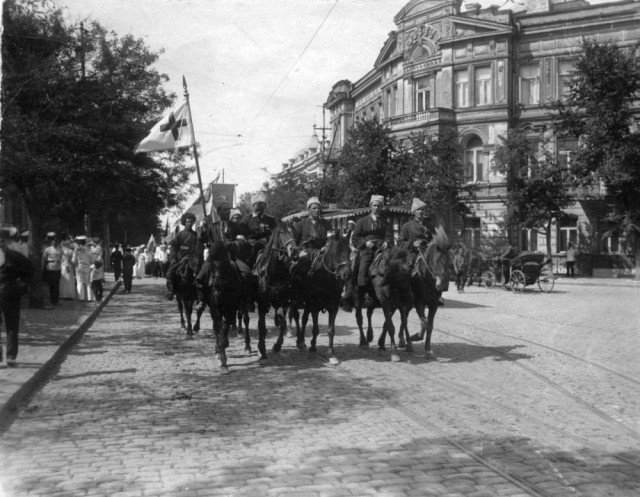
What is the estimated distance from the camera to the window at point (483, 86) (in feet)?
139

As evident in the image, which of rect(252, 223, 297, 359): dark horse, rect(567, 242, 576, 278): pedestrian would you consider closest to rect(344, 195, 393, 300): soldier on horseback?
rect(252, 223, 297, 359): dark horse

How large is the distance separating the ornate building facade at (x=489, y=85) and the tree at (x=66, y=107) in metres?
22.6

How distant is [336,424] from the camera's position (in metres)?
6.51

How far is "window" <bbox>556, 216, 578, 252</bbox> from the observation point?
4034 centimetres

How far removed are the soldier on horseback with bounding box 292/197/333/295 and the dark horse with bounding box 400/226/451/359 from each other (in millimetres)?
1585

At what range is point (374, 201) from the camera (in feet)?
37.9

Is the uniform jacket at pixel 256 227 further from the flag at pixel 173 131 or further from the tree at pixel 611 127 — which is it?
the tree at pixel 611 127

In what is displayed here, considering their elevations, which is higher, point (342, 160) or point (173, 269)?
point (342, 160)

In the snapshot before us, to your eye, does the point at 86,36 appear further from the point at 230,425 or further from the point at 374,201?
the point at 230,425

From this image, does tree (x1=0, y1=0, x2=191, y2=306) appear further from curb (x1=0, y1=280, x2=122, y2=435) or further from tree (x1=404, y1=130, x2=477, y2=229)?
tree (x1=404, y1=130, x2=477, y2=229)

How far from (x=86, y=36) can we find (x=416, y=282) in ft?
33.1

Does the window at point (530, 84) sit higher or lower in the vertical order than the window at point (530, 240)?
higher

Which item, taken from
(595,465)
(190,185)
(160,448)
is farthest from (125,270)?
(595,465)

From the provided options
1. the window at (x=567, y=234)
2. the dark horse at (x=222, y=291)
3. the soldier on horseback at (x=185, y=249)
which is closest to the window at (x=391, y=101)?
the window at (x=567, y=234)
